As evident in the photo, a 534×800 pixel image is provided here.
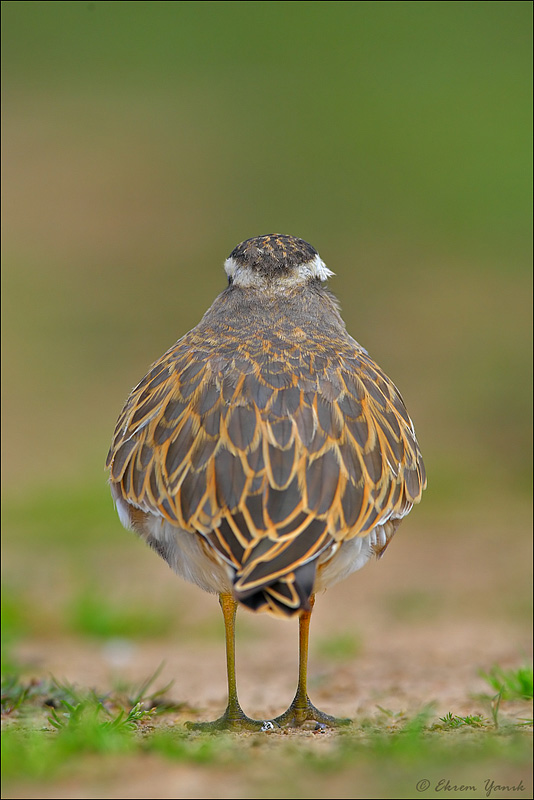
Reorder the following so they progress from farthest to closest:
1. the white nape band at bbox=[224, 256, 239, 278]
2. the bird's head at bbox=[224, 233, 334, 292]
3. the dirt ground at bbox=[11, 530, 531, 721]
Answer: the dirt ground at bbox=[11, 530, 531, 721] → the white nape band at bbox=[224, 256, 239, 278] → the bird's head at bbox=[224, 233, 334, 292]

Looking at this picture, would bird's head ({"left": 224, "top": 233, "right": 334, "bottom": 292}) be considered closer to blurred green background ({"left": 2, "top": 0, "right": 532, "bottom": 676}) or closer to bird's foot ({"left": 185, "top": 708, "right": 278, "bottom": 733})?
bird's foot ({"left": 185, "top": 708, "right": 278, "bottom": 733})

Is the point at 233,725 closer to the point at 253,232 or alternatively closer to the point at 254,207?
the point at 253,232

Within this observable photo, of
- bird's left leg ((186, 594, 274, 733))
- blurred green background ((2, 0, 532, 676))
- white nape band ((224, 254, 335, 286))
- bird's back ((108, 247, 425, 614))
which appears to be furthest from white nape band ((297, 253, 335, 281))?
blurred green background ((2, 0, 532, 676))

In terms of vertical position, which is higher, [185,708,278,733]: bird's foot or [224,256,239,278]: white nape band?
[224,256,239,278]: white nape band

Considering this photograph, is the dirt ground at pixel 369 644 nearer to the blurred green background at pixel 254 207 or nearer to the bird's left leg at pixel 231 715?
the bird's left leg at pixel 231 715

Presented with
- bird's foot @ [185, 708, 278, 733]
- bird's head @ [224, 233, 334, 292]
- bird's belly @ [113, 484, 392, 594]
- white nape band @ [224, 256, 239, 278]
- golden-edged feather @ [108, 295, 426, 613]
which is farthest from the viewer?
white nape band @ [224, 256, 239, 278]

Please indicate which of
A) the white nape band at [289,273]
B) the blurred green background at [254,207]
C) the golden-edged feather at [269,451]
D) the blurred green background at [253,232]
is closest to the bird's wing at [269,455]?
the golden-edged feather at [269,451]

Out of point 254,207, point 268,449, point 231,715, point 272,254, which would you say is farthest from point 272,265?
point 254,207
